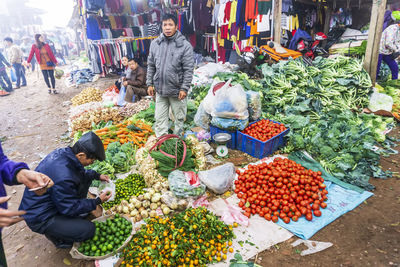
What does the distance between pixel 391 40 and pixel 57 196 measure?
7.60 meters

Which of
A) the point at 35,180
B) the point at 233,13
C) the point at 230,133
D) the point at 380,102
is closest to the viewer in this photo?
the point at 35,180

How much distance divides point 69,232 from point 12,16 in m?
34.4

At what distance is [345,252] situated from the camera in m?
2.40

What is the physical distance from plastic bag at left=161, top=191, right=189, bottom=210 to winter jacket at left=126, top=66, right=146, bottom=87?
14.6ft

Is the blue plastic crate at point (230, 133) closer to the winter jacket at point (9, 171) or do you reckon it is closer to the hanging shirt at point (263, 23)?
the winter jacket at point (9, 171)

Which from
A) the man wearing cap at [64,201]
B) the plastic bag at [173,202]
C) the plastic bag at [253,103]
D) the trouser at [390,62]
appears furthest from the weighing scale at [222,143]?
the trouser at [390,62]

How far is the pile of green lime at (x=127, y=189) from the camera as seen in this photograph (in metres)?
3.20

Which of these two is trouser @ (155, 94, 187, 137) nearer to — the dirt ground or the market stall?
the market stall

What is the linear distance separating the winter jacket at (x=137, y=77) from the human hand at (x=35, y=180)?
551cm

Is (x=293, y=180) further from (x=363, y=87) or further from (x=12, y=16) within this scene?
(x=12, y=16)

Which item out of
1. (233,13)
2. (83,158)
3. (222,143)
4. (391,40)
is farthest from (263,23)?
(83,158)

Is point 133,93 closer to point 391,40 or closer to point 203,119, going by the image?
point 203,119

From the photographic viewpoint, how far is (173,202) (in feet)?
10.0

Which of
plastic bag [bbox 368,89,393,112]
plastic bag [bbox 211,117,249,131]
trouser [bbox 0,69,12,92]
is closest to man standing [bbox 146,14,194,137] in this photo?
plastic bag [bbox 211,117,249,131]
